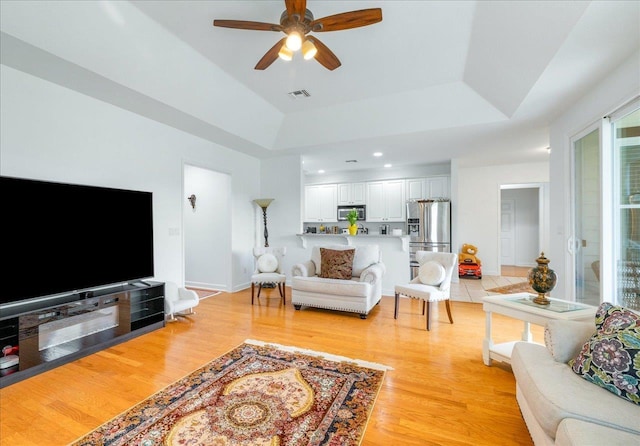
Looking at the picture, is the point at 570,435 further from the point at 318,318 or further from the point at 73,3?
the point at 73,3

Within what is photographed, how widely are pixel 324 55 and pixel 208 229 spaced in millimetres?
3966

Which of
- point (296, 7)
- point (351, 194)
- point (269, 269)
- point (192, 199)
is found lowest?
point (269, 269)

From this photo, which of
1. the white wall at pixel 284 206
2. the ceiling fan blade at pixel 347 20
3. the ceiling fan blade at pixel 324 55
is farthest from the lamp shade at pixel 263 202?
the ceiling fan blade at pixel 347 20

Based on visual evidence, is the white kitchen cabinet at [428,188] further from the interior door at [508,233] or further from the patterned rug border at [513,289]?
the interior door at [508,233]

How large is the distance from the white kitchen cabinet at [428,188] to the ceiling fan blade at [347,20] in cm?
500

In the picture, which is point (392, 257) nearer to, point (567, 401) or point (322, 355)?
point (322, 355)

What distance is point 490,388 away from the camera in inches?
84.7

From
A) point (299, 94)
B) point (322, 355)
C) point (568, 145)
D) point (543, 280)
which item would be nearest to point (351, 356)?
point (322, 355)

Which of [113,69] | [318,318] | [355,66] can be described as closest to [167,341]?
[318,318]

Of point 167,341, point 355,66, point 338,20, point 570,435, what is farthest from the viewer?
point 355,66

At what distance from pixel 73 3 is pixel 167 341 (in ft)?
10.0

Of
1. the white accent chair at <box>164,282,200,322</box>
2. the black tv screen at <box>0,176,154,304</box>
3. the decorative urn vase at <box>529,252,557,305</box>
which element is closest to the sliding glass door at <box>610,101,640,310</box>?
the decorative urn vase at <box>529,252,557,305</box>

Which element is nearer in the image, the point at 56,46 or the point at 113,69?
the point at 56,46

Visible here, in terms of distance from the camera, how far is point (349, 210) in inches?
289
